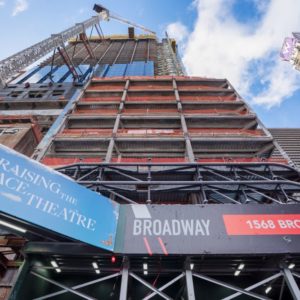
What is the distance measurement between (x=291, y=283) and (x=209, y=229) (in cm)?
213

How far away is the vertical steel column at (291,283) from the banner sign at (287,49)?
389 ft

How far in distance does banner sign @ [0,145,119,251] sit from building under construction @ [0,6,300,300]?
0.08 ft

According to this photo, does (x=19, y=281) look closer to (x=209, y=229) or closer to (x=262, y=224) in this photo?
(x=209, y=229)

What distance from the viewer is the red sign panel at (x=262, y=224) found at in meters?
6.38

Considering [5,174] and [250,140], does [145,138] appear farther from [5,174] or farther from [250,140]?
[5,174]

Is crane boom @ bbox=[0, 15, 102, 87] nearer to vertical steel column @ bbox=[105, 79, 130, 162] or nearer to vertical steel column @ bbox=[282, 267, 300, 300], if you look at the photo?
vertical steel column @ bbox=[105, 79, 130, 162]

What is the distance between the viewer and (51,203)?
219 inches

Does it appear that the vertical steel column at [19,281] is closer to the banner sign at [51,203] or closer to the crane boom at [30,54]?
the banner sign at [51,203]

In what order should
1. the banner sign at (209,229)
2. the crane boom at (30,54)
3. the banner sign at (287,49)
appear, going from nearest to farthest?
the banner sign at (209,229), the crane boom at (30,54), the banner sign at (287,49)

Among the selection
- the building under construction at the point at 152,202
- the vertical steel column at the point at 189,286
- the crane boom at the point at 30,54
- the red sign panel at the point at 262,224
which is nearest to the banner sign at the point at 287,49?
the crane boom at the point at 30,54

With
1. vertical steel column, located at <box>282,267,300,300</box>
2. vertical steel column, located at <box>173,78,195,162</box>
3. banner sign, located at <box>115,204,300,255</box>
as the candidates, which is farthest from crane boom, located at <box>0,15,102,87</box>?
vertical steel column, located at <box>282,267,300,300</box>

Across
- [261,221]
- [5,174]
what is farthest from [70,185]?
[261,221]

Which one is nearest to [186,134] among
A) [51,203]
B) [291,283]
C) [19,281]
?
[291,283]

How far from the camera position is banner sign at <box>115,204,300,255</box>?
610 centimetres
